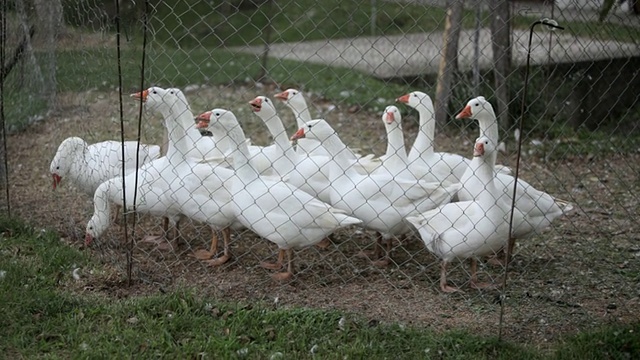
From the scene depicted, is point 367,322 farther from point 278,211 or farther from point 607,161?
point 607,161

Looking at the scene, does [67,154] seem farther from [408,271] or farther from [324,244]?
[408,271]

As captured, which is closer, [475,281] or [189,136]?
[475,281]

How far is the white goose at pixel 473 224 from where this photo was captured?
4.78 meters

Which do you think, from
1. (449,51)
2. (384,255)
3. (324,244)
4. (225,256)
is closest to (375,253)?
(384,255)

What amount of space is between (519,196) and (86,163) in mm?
2980

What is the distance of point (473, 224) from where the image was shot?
15.8 ft

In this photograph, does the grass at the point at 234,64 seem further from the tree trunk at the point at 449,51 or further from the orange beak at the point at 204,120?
the orange beak at the point at 204,120

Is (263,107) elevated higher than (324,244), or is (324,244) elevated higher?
(263,107)

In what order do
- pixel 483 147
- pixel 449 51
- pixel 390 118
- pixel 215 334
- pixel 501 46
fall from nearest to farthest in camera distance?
1. pixel 215 334
2. pixel 483 147
3. pixel 390 118
4. pixel 501 46
5. pixel 449 51

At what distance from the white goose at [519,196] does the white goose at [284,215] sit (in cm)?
85

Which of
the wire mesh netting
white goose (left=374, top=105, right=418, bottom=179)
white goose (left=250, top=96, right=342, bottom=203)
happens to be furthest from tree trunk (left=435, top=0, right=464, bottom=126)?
white goose (left=250, top=96, right=342, bottom=203)

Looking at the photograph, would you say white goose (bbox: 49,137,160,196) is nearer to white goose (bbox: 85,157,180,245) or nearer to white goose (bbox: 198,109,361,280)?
white goose (bbox: 85,157,180,245)

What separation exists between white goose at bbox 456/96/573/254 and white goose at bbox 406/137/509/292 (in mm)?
138

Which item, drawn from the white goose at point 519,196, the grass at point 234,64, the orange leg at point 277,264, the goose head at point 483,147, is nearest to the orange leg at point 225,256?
the orange leg at point 277,264
